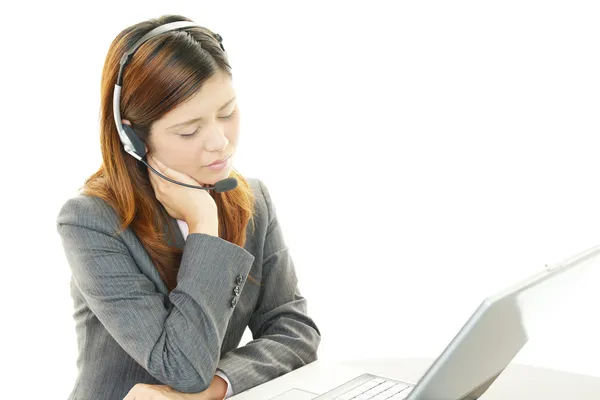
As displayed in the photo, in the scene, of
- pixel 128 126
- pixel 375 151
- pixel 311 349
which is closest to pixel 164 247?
pixel 128 126

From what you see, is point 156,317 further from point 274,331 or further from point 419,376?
point 419,376

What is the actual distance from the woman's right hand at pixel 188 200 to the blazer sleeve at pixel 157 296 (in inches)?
2.7

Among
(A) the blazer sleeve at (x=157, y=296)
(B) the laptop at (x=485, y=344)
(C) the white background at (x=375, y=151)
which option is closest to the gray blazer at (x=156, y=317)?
(A) the blazer sleeve at (x=157, y=296)

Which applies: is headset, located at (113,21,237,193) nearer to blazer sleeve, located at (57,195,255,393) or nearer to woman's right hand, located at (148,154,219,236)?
woman's right hand, located at (148,154,219,236)

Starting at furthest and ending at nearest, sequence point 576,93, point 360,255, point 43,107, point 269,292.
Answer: point 360,255 < point 43,107 < point 576,93 < point 269,292

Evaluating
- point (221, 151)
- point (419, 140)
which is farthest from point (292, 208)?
point (221, 151)

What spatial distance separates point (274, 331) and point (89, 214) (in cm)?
47

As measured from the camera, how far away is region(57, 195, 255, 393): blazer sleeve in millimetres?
1295

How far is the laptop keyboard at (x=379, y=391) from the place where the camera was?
45.6 inches

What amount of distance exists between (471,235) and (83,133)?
1492 millimetres

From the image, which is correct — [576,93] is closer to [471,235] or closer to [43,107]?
[471,235]

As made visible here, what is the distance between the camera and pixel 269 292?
1.60 meters

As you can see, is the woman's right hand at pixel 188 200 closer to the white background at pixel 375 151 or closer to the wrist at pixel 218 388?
the wrist at pixel 218 388

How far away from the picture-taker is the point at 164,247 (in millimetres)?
1450
